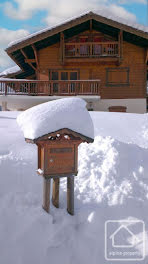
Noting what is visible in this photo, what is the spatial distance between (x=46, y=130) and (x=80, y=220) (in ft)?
6.61

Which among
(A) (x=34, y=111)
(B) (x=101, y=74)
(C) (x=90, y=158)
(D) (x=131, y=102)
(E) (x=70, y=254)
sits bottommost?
(E) (x=70, y=254)

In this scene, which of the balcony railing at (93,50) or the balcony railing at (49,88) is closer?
the balcony railing at (49,88)

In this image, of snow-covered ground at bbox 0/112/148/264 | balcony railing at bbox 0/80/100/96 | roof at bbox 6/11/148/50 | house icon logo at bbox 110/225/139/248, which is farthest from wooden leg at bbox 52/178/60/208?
roof at bbox 6/11/148/50

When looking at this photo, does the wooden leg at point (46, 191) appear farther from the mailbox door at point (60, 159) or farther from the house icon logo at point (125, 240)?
the house icon logo at point (125, 240)

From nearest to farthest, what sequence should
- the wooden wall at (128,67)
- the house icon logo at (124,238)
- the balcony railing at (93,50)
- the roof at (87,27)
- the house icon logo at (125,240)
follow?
the house icon logo at (125,240)
the house icon logo at (124,238)
the roof at (87,27)
the balcony railing at (93,50)
the wooden wall at (128,67)

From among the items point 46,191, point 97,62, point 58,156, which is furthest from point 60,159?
point 97,62

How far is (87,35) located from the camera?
18.3 meters

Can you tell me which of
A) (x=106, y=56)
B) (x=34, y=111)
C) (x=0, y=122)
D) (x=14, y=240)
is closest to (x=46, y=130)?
(x=34, y=111)

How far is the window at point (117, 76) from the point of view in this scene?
17969 mm

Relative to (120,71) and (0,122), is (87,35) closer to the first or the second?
(120,71)

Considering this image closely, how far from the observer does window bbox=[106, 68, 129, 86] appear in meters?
18.0

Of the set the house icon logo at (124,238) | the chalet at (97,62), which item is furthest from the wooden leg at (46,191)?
the chalet at (97,62)

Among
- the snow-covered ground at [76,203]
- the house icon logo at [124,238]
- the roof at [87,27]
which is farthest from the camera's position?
the roof at [87,27]

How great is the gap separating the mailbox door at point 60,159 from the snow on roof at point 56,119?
42 centimetres
